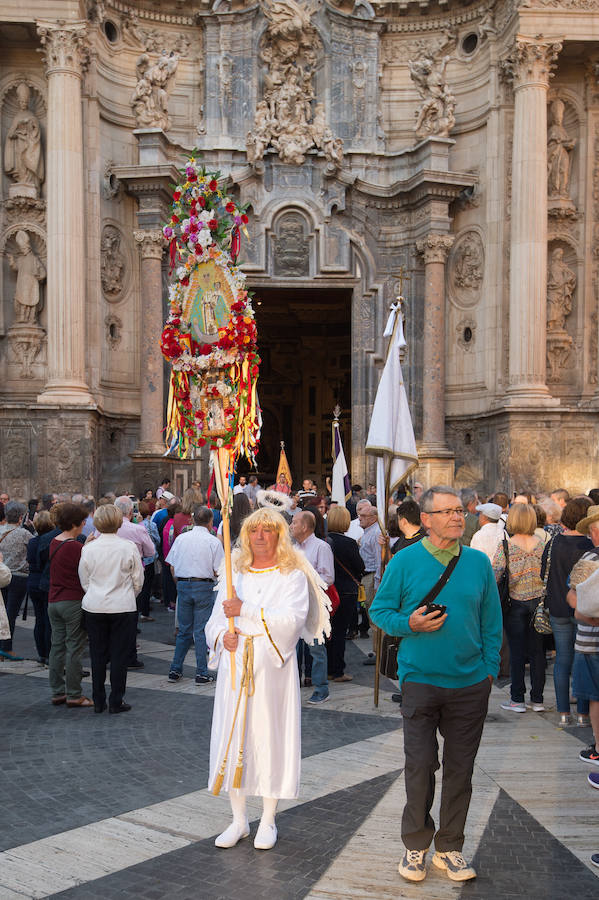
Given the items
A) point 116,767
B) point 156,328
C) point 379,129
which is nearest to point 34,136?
point 156,328

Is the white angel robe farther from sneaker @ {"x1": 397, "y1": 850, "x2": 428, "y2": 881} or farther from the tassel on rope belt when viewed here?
sneaker @ {"x1": 397, "y1": 850, "x2": 428, "y2": 881}

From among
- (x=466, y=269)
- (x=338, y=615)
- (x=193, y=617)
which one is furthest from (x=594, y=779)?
(x=466, y=269)

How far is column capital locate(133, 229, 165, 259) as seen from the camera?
20922 millimetres

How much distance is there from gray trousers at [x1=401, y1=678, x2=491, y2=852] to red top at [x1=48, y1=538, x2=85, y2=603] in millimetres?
4614

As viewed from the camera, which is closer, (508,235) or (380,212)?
(508,235)

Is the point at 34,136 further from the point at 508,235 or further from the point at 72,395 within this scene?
the point at 508,235

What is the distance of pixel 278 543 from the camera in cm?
480

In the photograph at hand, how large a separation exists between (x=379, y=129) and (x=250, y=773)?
A: 2078 centimetres

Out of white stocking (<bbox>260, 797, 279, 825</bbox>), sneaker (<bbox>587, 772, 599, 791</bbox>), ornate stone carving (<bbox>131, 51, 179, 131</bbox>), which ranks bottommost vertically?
sneaker (<bbox>587, 772, 599, 791</bbox>)

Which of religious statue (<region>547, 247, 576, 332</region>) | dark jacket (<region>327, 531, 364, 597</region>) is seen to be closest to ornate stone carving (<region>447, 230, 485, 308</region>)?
religious statue (<region>547, 247, 576, 332</region>)

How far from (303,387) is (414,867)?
88.1 feet

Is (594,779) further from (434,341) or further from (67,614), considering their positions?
(434,341)

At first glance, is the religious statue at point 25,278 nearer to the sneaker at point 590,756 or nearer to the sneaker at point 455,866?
the sneaker at point 590,756

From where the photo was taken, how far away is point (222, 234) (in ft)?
24.6
